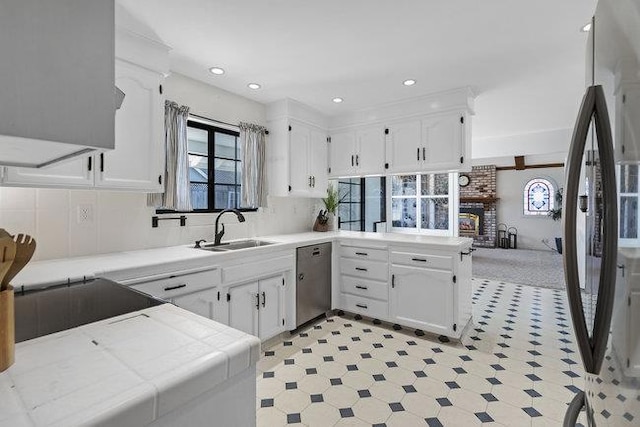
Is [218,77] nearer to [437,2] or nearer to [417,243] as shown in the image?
[437,2]

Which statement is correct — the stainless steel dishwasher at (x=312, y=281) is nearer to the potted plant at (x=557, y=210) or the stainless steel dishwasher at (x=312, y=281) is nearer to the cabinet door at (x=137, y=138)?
the cabinet door at (x=137, y=138)

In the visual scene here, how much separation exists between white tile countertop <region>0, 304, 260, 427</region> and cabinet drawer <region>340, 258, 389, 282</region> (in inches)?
95.9

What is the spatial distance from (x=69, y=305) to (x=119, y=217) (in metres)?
1.33

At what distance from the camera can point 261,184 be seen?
3389mm

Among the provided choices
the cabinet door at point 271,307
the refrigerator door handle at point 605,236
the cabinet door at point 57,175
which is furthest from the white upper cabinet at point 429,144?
the cabinet door at point 57,175

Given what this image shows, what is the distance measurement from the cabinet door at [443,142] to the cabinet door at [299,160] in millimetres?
1331

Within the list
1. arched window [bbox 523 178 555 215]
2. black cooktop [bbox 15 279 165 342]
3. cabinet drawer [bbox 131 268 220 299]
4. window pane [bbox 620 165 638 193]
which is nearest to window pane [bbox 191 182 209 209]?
cabinet drawer [bbox 131 268 220 299]

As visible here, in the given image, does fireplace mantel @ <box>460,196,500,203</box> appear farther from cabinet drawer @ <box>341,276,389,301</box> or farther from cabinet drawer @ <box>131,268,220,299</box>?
cabinet drawer @ <box>131,268,220,299</box>

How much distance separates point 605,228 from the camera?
25.7 inches

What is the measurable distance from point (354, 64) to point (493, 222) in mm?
8663

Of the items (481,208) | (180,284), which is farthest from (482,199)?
(180,284)

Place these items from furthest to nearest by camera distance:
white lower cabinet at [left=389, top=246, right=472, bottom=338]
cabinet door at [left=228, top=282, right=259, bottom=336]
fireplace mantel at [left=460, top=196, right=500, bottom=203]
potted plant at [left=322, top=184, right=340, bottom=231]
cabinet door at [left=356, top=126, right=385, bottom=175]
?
1. fireplace mantel at [left=460, top=196, right=500, bottom=203]
2. potted plant at [left=322, top=184, right=340, bottom=231]
3. cabinet door at [left=356, top=126, right=385, bottom=175]
4. white lower cabinet at [left=389, top=246, right=472, bottom=338]
5. cabinet door at [left=228, top=282, right=259, bottom=336]

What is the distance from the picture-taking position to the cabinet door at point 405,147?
336 cm

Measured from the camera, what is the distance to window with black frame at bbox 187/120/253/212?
2.90 meters
